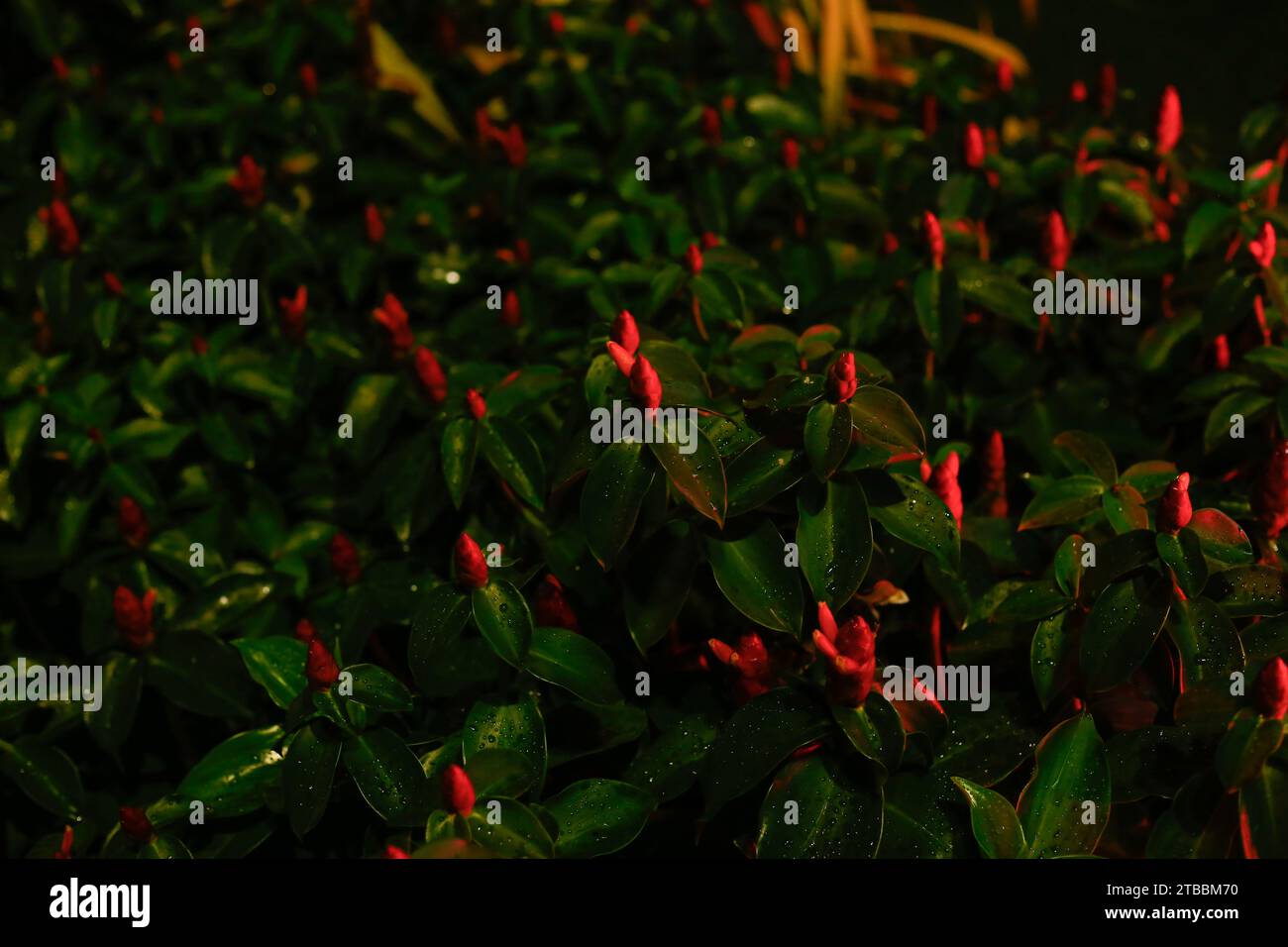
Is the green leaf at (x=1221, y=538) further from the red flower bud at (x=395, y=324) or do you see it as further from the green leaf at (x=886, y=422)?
the red flower bud at (x=395, y=324)

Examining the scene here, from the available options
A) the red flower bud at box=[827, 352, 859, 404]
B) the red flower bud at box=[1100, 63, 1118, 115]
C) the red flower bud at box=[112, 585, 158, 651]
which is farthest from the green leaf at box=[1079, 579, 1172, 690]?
the red flower bud at box=[1100, 63, 1118, 115]

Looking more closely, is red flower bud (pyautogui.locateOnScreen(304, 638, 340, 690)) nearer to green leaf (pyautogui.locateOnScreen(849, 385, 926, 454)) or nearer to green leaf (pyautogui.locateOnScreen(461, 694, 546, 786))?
green leaf (pyautogui.locateOnScreen(461, 694, 546, 786))

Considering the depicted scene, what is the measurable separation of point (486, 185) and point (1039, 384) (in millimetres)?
1087

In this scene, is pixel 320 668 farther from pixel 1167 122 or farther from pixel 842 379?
pixel 1167 122

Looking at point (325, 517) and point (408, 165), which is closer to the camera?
point (325, 517)

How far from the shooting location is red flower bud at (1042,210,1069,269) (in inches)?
68.7

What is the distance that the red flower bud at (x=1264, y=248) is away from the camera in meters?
1.62

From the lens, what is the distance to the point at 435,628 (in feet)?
4.21

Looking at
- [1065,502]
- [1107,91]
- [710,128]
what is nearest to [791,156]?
[710,128]

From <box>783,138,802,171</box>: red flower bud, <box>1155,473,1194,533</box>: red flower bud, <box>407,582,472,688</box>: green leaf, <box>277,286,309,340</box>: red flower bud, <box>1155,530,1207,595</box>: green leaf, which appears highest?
<box>783,138,802,171</box>: red flower bud

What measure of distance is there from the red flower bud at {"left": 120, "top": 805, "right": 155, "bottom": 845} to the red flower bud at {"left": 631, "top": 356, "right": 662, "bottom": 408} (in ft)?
2.46
